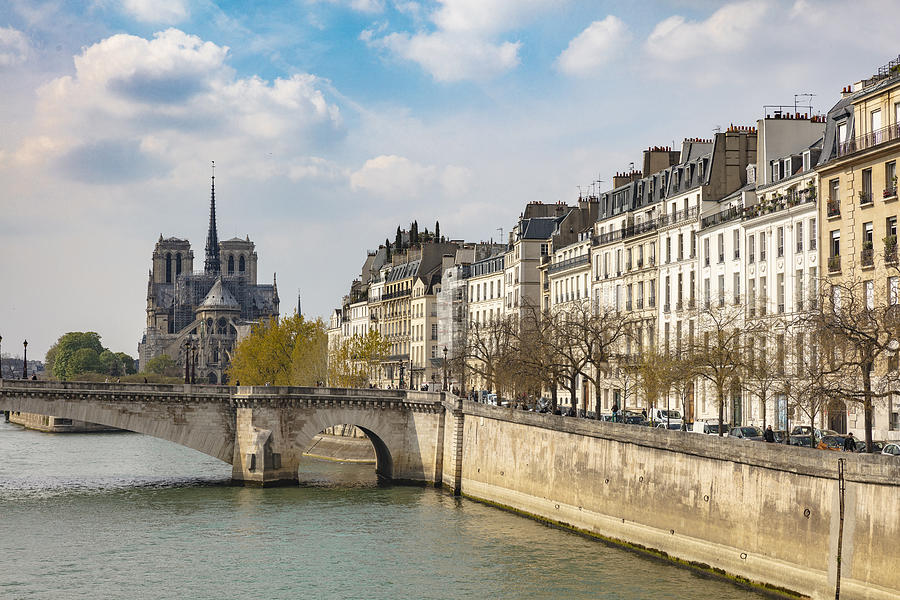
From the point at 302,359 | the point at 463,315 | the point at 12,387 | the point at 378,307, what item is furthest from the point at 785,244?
the point at 378,307

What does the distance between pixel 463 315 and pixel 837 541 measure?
6446cm

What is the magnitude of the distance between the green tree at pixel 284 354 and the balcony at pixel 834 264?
2280 inches

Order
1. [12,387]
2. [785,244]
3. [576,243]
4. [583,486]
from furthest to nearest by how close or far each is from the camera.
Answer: [576,243], [12,387], [785,244], [583,486]

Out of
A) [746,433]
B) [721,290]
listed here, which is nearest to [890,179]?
[746,433]

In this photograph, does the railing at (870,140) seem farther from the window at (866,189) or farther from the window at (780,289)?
the window at (780,289)

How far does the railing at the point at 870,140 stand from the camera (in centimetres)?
4031

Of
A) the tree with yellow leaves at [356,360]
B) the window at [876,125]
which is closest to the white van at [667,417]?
the window at [876,125]

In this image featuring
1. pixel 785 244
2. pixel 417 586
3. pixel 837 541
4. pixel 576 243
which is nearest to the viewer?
pixel 837 541

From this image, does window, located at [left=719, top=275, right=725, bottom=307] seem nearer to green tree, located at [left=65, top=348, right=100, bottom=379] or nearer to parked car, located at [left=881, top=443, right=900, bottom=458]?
parked car, located at [left=881, top=443, right=900, bottom=458]

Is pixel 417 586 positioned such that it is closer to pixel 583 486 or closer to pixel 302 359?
pixel 583 486

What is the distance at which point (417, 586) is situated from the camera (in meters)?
34.9

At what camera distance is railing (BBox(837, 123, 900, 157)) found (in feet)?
132

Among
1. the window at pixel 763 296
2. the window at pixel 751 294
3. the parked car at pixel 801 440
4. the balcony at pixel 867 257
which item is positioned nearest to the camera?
the parked car at pixel 801 440

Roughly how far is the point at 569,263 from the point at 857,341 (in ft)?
141
